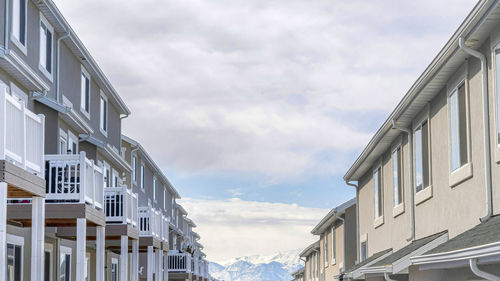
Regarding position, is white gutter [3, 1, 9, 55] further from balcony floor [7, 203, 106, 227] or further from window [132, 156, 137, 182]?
window [132, 156, 137, 182]

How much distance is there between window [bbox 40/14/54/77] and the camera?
21.5 metres

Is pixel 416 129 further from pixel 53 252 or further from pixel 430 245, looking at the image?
pixel 53 252

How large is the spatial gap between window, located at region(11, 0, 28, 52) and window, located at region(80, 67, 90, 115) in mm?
6779

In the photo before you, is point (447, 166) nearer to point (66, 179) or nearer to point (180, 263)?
point (66, 179)

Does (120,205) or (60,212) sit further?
(120,205)

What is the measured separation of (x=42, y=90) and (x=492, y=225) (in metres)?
11.8

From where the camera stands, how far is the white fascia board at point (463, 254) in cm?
957

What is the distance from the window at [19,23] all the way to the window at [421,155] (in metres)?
9.46

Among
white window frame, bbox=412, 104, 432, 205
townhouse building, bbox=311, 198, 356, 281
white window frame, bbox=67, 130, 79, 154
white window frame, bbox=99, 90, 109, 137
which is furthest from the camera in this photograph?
townhouse building, bbox=311, 198, 356, 281

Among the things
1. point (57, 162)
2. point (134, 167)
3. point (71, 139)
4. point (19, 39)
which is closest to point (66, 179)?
point (57, 162)

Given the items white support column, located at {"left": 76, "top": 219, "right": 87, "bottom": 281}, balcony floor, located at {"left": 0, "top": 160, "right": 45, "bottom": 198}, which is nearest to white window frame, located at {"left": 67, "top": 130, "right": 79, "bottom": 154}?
white support column, located at {"left": 76, "top": 219, "right": 87, "bottom": 281}

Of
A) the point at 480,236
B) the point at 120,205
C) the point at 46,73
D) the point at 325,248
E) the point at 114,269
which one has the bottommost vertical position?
the point at 114,269

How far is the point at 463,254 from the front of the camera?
1087 centimetres

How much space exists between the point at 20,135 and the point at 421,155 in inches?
389
